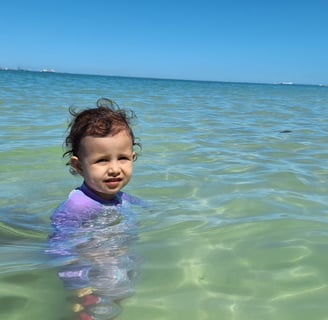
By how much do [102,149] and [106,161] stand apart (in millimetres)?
86

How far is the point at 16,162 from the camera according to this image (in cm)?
519

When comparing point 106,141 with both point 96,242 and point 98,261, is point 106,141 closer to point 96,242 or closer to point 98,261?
point 96,242

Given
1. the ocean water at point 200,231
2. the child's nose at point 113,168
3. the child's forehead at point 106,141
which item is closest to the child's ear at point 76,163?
the child's forehead at point 106,141

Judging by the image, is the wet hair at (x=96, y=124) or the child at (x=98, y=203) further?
the wet hair at (x=96, y=124)

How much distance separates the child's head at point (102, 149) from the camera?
273 centimetres

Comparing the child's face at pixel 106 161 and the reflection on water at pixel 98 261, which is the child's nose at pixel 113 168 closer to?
the child's face at pixel 106 161

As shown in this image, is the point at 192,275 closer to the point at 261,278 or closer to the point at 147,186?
→ the point at 261,278

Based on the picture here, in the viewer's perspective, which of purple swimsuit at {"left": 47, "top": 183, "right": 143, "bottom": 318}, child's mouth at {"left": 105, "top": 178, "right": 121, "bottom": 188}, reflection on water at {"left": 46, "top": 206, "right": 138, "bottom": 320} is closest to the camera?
reflection on water at {"left": 46, "top": 206, "right": 138, "bottom": 320}

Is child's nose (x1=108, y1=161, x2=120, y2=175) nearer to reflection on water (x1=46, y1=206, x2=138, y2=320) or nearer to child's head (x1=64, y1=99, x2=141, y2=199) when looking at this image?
child's head (x1=64, y1=99, x2=141, y2=199)

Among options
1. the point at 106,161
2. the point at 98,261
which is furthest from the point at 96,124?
the point at 98,261

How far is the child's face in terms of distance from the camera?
8.96 feet

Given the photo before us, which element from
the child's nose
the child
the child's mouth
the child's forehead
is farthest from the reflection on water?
the child's forehead

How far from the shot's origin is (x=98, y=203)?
115 inches

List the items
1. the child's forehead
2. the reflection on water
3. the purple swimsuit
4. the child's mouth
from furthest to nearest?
the child's mouth → the child's forehead → the purple swimsuit → the reflection on water
